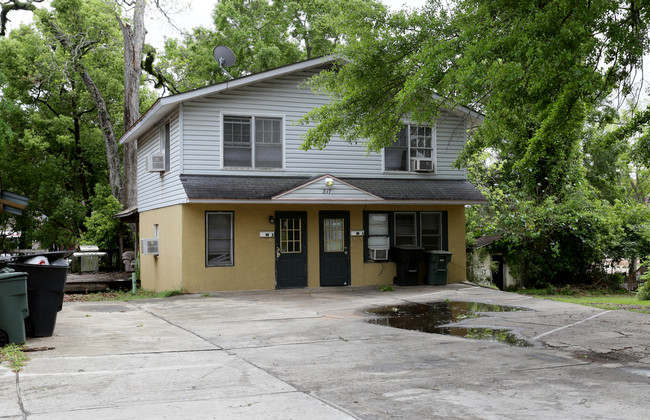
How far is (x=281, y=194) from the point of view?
634 inches

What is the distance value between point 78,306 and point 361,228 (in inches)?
316

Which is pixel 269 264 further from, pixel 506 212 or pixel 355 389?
pixel 355 389

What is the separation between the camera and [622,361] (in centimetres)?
778

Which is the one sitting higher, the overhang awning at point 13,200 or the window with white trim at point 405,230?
the overhang awning at point 13,200

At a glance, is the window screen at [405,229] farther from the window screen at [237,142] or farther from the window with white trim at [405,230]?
the window screen at [237,142]

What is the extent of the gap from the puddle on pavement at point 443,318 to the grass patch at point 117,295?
20.8ft

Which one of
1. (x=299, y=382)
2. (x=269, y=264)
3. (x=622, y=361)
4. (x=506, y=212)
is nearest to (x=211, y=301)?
(x=269, y=264)

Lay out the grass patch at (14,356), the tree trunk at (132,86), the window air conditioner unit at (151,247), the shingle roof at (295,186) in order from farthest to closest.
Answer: the tree trunk at (132,86) < the window air conditioner unit at (151,247) < the shingle roof at (295,186) < the grass patch at (14,356)

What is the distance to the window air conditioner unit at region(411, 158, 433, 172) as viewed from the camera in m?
18.7

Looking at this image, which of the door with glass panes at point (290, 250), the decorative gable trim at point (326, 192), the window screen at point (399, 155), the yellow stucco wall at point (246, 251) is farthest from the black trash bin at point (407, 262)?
the door with glass panes at point (290, 250)

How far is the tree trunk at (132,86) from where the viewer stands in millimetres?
26766

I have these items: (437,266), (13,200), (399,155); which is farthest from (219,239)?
(437,266)

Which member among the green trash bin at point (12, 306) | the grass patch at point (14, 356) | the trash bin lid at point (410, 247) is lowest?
the grass patch at point (14, 356)

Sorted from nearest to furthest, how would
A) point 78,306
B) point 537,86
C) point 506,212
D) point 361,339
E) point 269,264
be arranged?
point 537,86 → point 361,339 → point 78,306 → point 269,264 → point 506,212
